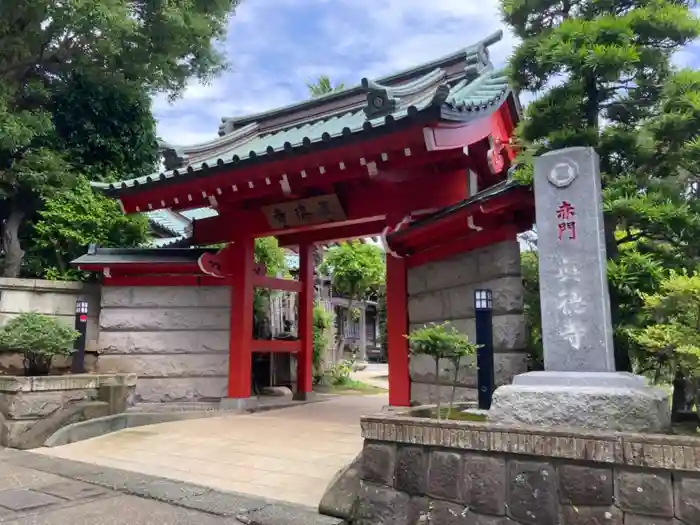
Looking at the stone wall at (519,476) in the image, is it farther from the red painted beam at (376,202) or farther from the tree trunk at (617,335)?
the red painted beam at (376,202)

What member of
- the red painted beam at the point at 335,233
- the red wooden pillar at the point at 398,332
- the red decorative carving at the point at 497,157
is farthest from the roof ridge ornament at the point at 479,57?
the red wooden pillar at the point at 398,332

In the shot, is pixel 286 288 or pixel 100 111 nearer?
pixel 286 288

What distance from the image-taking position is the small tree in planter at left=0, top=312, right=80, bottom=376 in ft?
20.7

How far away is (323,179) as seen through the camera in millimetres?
6707

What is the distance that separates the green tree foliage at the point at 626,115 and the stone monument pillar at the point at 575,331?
25.5 inches

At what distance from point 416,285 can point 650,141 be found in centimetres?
299

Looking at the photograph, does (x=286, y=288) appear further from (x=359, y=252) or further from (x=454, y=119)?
(x=359, y=252)

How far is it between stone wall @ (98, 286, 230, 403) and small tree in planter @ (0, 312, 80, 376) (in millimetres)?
1765

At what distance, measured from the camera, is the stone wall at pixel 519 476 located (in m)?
2.49

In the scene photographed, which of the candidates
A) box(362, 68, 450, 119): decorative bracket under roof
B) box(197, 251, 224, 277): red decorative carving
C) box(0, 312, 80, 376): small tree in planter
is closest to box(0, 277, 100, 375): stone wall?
box(0, 312, 80, 376): small tree in planter

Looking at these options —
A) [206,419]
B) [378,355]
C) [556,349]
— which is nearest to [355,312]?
[378,355]

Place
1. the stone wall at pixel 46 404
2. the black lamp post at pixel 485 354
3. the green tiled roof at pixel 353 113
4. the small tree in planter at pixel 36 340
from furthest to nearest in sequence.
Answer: the small tree in planter at pixel 36 340, the stone wall at pixel 46 404, the green tiled roof at pixel 353 113, the black lamp post at pixel 485 354

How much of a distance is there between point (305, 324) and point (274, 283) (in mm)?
1241

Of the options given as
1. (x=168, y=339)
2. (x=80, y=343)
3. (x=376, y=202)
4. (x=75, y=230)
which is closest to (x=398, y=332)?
(x=376, y=202)
